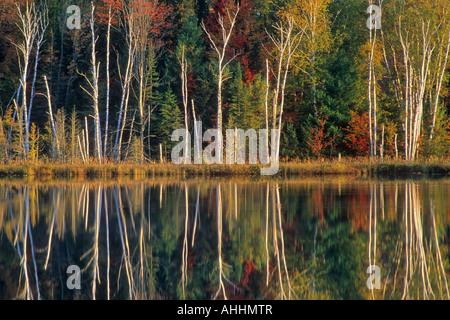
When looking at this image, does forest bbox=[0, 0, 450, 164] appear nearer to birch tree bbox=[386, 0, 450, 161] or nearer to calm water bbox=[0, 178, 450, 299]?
birch tree bbox=[386, 0, 450, 161]

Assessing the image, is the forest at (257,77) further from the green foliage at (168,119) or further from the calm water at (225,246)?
the calm water at (225,246)

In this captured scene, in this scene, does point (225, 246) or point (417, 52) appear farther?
point (417, 52)

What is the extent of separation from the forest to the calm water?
16588 millimetres

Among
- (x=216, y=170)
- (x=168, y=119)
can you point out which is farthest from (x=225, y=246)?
(x=168, y=119)

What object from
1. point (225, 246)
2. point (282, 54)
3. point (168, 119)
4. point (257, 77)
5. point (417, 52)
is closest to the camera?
point (225, 246)

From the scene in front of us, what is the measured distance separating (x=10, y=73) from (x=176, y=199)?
26951mm

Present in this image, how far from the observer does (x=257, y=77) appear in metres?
39.5

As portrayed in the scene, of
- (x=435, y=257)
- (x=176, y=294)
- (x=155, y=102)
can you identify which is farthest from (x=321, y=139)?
(x=176, y=294)

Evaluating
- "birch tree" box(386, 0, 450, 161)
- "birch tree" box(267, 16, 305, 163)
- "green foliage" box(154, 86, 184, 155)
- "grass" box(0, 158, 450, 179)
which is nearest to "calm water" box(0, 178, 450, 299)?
"grass" box(0, 158, 450, 179)

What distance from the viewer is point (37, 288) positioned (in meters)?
8.19

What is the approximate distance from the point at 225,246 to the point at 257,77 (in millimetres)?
29395

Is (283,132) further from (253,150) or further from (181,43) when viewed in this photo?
(181,43)

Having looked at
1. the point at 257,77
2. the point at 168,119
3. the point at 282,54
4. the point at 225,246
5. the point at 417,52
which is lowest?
the point at 225,246

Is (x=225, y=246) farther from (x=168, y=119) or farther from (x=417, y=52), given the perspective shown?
(x=417, y=52)
